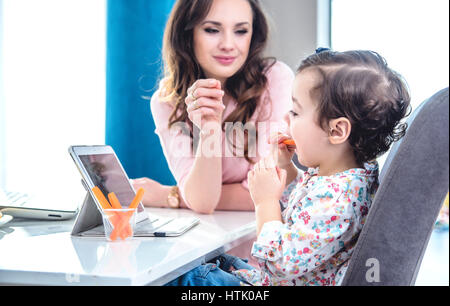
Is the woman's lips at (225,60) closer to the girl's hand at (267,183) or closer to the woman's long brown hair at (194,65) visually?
the woman's long brown hair at (194,65)

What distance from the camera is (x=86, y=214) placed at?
110cm

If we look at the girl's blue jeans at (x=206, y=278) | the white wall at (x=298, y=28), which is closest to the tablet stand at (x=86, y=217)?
the girl's blue jeans at (x=206, y=278)

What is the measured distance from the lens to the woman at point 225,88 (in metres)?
1.66

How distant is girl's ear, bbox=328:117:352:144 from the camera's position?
1.00 meters

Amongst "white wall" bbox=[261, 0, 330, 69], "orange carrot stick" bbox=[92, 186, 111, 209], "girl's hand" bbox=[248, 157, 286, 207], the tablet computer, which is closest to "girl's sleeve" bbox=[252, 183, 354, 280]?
"girl's hand" bbox=[248, 157, 286, 207]

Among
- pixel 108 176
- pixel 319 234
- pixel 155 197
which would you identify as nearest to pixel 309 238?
pixel 319 234

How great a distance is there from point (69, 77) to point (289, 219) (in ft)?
6.57

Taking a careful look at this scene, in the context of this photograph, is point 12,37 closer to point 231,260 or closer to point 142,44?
point 142,44

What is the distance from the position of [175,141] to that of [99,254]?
84 cm

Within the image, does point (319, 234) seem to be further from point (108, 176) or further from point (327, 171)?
point (108, 176)

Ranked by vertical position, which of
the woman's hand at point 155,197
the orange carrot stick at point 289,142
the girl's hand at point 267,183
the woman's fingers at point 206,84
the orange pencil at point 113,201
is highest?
the woman's fingers at point 206,84

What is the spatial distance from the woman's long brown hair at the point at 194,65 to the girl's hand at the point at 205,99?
0.33 m

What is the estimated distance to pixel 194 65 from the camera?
5.97 feet

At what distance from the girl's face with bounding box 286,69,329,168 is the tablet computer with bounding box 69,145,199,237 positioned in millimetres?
322
